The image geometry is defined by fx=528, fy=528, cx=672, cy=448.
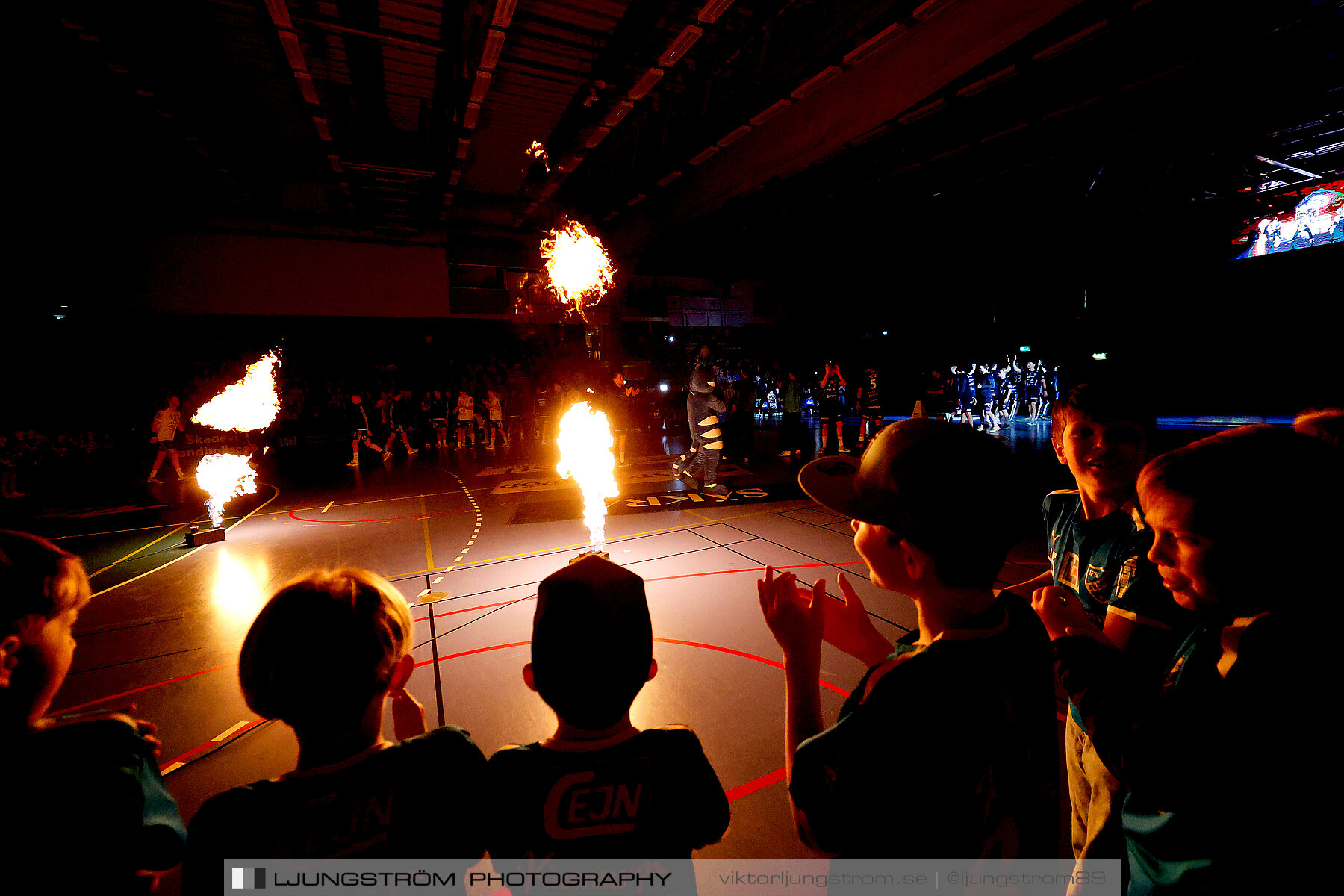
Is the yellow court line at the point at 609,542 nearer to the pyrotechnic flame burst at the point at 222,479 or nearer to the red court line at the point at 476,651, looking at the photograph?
the red court line at the point at 476,651

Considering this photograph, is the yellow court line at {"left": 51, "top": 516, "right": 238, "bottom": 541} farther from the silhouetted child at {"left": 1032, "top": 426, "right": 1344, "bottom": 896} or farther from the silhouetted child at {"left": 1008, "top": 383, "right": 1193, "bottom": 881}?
the silhouetted child at {"left": 1032, "top": 426, "right": 1344, "bottom": 896}

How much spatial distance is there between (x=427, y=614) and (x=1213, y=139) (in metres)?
12.9

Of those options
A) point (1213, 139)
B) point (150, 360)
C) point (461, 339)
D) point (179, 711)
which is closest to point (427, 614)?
point (179, 711)

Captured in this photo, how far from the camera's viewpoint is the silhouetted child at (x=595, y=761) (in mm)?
1222

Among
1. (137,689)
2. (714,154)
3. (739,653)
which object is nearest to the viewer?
(137,689)

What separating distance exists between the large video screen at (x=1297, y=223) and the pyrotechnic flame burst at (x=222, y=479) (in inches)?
951

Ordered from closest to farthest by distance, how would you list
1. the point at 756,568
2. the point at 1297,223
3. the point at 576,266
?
1. the point at 756,568
2. the point at 1297,223
3. the point at 576,266

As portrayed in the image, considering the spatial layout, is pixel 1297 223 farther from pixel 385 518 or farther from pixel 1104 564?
pixel 385 518

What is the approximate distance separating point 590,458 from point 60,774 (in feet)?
40.5

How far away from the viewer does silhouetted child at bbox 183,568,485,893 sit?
1151 mm

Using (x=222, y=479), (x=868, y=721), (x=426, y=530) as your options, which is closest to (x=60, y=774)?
(x=868, y=721)

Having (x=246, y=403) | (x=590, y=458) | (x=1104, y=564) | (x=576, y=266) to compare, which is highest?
(x=576, y=266)

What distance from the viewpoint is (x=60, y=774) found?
122 centimetres

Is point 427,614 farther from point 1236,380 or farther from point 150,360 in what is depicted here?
point 1236,380
